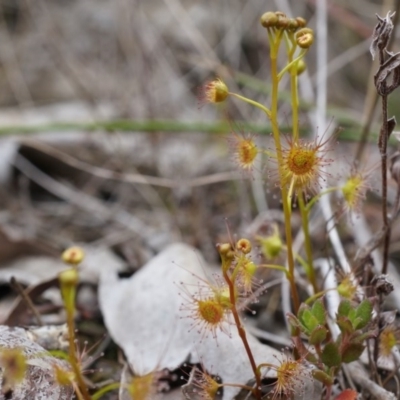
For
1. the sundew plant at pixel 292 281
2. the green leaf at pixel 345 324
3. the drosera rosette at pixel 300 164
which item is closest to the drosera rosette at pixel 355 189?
the sundew plant at pixel 292 281

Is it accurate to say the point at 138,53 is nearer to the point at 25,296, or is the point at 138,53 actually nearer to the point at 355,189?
the point at 25,296

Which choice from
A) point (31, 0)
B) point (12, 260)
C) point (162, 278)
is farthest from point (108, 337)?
point (31, 0)

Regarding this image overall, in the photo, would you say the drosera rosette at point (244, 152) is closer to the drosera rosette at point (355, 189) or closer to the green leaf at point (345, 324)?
the drosera rosette at point (355, 189)

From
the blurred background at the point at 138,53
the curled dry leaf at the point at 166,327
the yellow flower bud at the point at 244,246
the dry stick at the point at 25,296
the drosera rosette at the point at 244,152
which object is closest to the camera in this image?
the yellow flower bud at the point at 244,246

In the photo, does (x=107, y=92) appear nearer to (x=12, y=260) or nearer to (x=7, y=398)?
(x=12, y=260)

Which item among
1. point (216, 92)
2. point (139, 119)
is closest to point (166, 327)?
point (216, 92)
